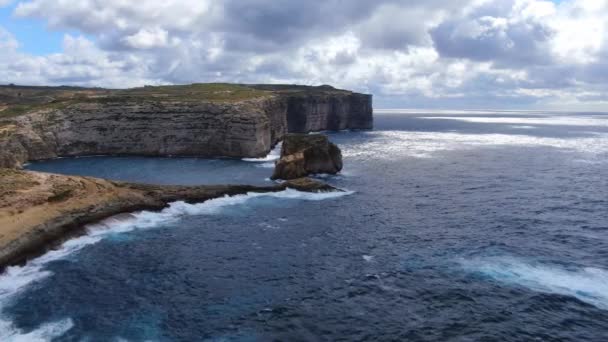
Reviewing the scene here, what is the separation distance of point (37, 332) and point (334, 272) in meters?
24.0

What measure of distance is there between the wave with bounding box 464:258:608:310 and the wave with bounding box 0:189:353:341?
108 feet

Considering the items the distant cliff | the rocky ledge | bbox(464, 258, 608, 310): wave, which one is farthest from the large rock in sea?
bbox(464, 258, 608, 310): wave

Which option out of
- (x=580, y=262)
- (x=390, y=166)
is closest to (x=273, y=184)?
(x=390, y=166)

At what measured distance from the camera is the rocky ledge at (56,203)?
4691 centimetres

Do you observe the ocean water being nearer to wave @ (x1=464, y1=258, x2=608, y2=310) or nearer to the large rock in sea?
wave @ (x1=464, y1=258, x2=608, y2=310)

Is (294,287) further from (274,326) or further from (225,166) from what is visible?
(225,166)

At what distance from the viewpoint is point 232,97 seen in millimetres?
136000

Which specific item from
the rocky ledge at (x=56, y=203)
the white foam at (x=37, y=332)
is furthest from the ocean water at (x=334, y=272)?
the rocky ledge at (x=56, y=203)

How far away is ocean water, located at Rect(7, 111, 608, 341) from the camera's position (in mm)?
32562

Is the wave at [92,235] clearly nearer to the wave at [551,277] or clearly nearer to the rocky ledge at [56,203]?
the rocky ledge at [56,203]

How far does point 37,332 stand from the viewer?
1248 inches

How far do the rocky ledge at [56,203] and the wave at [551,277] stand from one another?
142 ft

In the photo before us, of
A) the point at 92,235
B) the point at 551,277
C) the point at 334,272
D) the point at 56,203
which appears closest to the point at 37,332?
the point at 92,235

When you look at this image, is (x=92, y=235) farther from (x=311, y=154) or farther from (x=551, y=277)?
(x=551, y=277)
